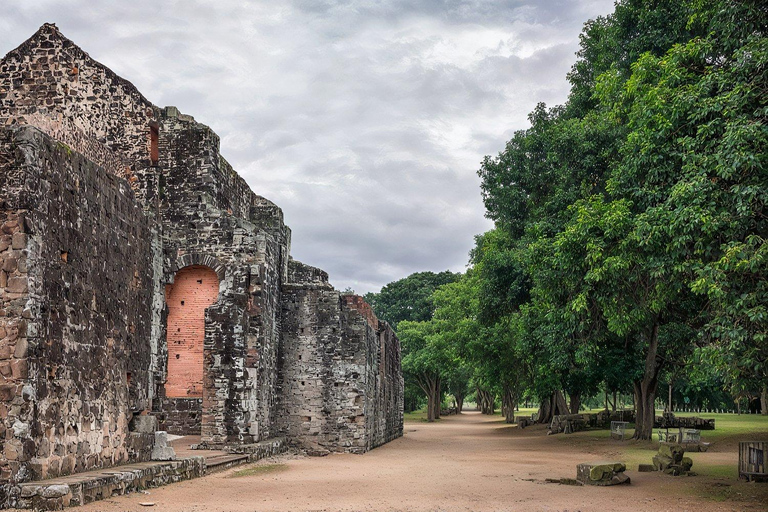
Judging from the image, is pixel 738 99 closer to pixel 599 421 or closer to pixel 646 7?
pixel 646 7

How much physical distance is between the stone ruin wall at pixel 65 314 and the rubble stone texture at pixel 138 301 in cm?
3

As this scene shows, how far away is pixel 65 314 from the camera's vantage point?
10914 mm

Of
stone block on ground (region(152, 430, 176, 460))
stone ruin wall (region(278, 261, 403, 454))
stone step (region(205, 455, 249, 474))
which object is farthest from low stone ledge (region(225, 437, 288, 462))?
stone block on ground (region(152, 430, 176, 460))

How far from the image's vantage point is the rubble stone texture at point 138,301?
10.1m

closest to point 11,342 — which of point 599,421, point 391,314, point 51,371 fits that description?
point 51,371

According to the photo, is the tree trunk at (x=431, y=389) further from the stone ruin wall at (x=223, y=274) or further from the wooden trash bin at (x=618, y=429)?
the stone ruin wall at (x=223, y=274)

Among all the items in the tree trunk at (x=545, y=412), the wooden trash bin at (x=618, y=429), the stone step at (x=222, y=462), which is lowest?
the tree trunk at (x=545, y=412)

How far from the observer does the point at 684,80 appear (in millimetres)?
14883

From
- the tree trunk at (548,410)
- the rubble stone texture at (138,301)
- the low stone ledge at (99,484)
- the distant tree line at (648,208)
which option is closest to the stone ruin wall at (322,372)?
the rubble stone texture at (138,301)

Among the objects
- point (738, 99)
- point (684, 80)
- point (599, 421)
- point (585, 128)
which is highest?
point (585, 128)

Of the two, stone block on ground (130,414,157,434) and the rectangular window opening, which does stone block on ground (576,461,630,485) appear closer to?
stone block on ground (130,414,157,434)

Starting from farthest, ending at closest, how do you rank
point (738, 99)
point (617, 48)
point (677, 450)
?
point (617, 48)
point (677, 450)
point (738, 99)

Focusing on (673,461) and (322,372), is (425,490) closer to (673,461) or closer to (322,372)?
(673,461)

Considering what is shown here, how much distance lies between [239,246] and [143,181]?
12.0 feet
